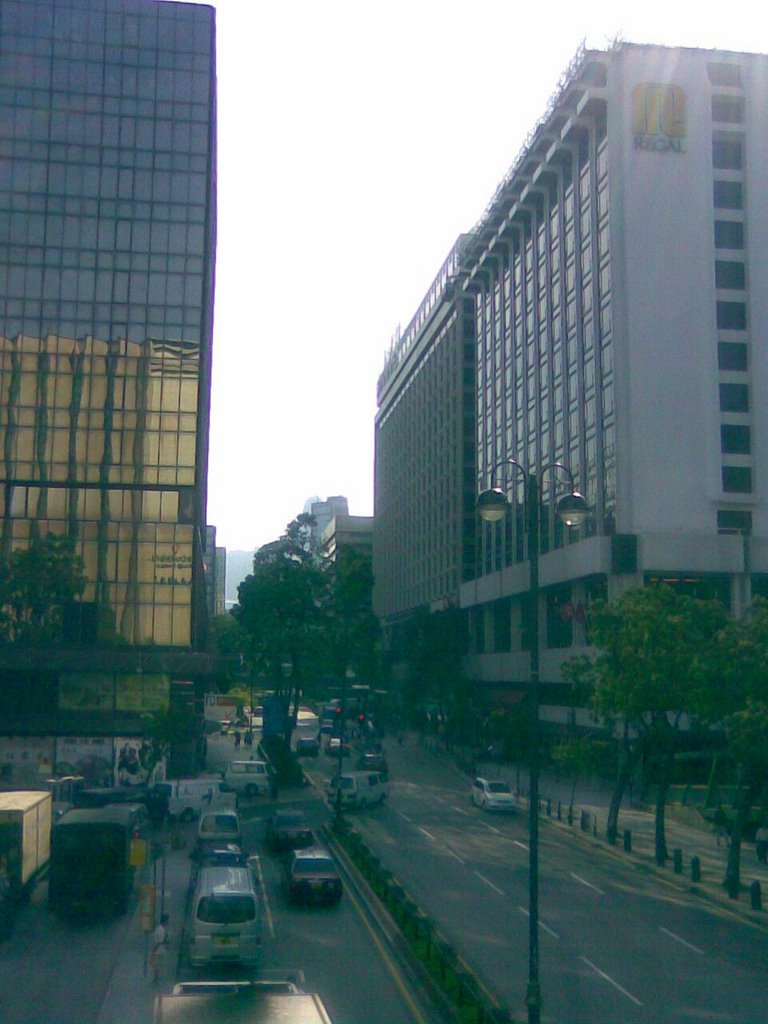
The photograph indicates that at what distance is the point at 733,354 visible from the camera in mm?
68312

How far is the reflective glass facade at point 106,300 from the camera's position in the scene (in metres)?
75.8

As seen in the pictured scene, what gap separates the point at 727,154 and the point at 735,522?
23.7 m

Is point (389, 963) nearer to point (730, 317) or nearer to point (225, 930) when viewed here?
point (225, 930)

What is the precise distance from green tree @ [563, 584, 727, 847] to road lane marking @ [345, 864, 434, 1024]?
1400cm

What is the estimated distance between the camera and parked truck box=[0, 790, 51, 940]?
2659 cm

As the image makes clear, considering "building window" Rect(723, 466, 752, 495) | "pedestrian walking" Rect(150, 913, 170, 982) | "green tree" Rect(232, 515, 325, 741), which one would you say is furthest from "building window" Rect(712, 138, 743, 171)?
"pedestrian walking" Rect(150, 913, 170, 982)

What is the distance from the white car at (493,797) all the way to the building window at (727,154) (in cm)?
4121

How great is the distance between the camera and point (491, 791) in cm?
5650

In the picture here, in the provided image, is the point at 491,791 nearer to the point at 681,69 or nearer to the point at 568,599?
the point at 568,599

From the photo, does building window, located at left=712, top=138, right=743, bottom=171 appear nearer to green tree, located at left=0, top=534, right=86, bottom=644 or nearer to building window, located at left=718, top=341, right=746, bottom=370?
building window, located at left=718, top=341, right=746, bottom=370

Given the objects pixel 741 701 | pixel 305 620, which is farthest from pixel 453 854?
pixel 305 620

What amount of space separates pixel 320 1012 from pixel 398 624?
120866mm

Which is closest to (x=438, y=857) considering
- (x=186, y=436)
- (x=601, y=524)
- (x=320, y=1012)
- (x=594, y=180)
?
(x=320, y=1012)

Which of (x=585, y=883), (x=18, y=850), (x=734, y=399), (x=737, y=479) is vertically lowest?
(x=585, y=883)
